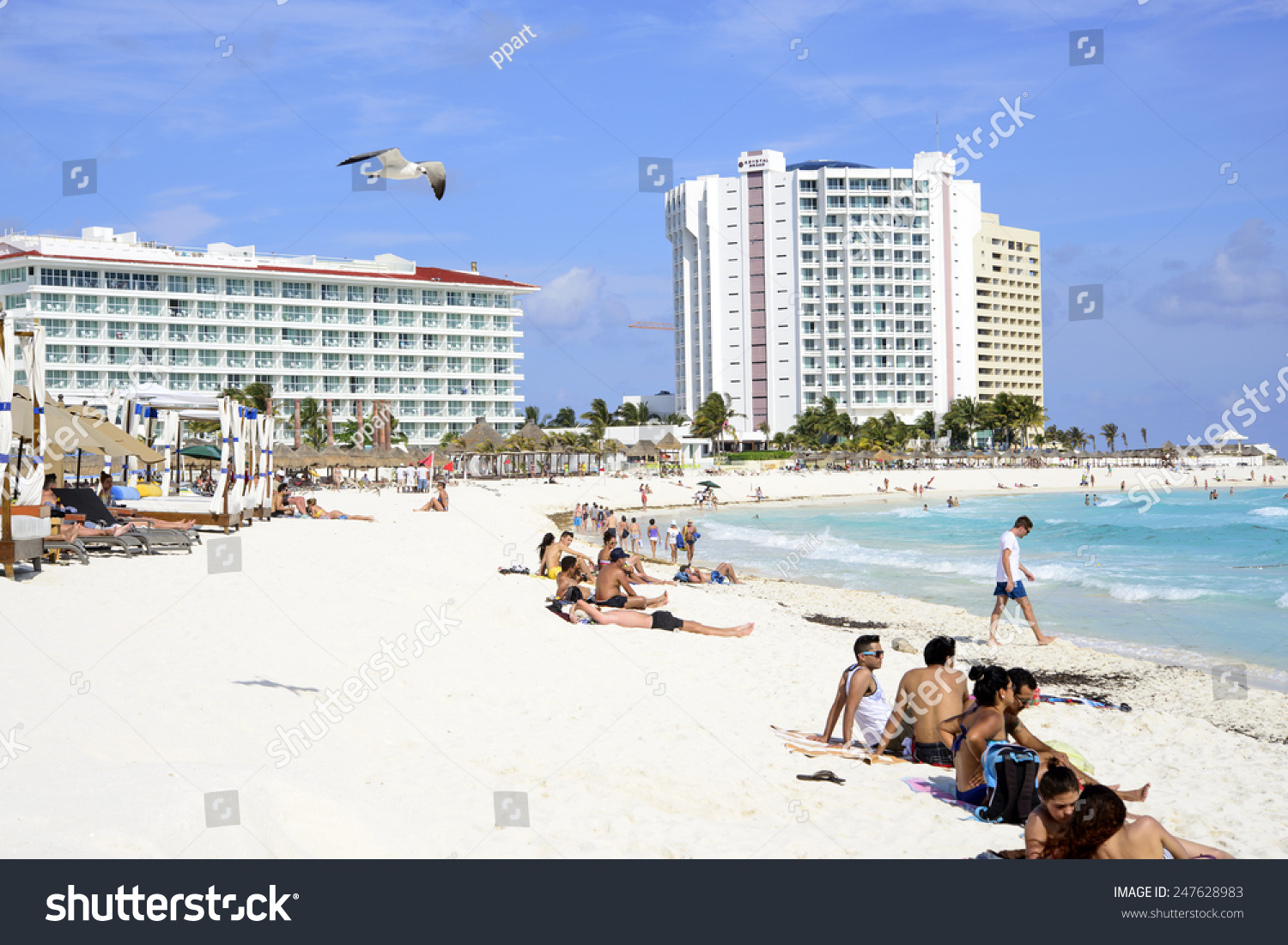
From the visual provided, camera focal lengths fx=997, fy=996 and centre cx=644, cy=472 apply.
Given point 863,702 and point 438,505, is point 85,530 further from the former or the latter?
point 438,505

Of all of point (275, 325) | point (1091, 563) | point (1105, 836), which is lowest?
point (1091, 563)

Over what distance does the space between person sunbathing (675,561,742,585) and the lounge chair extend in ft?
27.1

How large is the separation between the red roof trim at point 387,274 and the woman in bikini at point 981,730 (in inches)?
3129

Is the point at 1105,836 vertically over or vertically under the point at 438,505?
under

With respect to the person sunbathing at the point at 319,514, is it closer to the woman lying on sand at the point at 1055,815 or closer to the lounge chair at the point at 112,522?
the lounge chair at the point at 112,522

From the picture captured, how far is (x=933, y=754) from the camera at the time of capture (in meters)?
6.72

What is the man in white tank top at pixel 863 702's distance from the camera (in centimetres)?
698

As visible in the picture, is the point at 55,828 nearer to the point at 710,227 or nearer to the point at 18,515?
the point at 18,515

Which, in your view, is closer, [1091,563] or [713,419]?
[1091,563]

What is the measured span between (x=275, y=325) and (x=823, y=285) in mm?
56499

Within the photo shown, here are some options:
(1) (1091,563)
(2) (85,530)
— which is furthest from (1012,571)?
(1) (1091,563)

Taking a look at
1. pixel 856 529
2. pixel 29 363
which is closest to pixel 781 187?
pixel 856 529

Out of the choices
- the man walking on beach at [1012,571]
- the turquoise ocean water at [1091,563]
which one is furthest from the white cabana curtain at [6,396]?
the turquoise ocean water at [1091,563]

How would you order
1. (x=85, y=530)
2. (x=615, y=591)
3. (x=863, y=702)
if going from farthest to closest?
(x=85, y=530) → (x=615, y=591) → (x=863, y=702)
